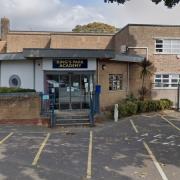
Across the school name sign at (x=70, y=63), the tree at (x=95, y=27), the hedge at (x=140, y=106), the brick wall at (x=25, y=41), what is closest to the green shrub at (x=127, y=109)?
the hedge at (x=140, y=106)

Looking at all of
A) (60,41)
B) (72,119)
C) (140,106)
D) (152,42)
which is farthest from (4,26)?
(72,119)

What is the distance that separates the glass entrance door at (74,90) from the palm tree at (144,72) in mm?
6233

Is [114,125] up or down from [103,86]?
down

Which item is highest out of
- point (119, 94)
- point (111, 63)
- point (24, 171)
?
point (111, 63)

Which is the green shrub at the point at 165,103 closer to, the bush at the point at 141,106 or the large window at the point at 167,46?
the bush at the point at 141,106

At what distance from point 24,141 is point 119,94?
12.4 metres

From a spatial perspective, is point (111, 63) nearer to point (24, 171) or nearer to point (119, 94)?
point (119, 94)

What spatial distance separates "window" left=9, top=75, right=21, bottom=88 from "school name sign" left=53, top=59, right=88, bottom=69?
134 inches

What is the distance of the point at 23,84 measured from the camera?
25.0 m

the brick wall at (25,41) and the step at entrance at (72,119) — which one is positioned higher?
the brick wall at (25,41)

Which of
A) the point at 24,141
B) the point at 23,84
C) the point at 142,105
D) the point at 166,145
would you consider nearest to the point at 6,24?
the point at 23,84

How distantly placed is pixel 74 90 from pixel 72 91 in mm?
147

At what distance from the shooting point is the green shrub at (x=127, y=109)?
78.2ft

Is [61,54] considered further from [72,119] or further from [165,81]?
[165,81]
